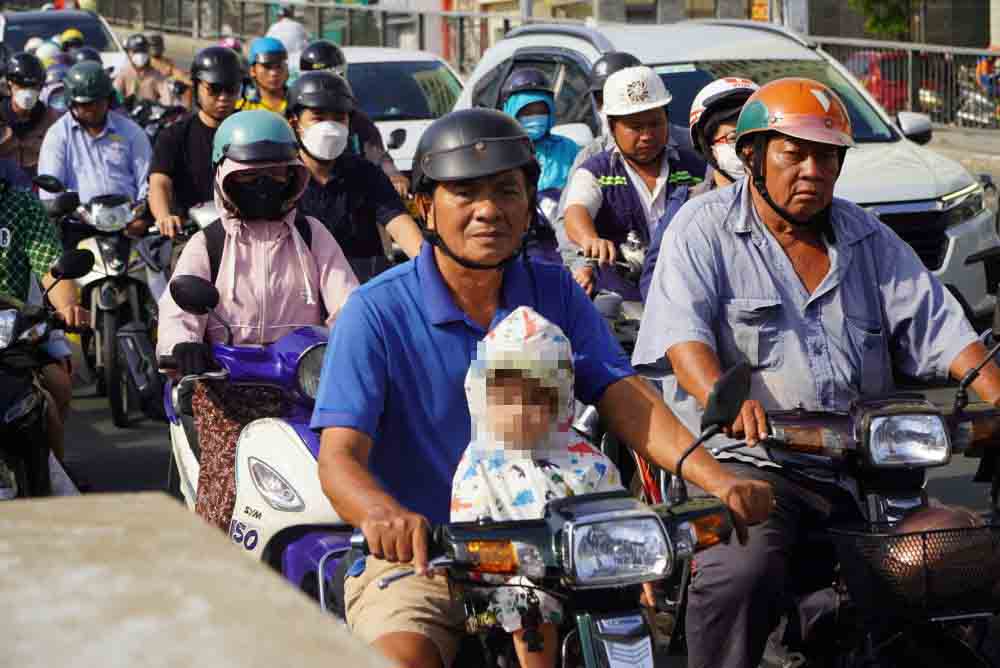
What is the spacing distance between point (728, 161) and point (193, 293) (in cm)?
220

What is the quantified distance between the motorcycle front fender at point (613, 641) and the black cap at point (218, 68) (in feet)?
25.8

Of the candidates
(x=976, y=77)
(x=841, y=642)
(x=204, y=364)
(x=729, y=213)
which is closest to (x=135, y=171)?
(x=204, y=364)

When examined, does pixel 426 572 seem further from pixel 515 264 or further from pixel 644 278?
pixel 644 278

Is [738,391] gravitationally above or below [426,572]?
above

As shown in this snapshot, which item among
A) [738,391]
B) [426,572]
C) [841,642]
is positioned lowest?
[841,642]

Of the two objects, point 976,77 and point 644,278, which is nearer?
point 644,278

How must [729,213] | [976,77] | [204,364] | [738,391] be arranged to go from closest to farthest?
1. [738,391]
2. [729,213]
3. [204,364]
4. [976,77]

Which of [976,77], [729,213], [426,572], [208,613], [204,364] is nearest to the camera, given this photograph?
[208,613]

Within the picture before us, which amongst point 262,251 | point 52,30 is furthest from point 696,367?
point 52,30

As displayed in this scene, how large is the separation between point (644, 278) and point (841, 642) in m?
2.08

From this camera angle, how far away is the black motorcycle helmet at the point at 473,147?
→ 4121 mm

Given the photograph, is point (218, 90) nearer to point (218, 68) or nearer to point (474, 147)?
point (218, 68)

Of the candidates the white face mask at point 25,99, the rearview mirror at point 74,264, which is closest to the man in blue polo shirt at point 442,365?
the rearview mirror at point 74,264

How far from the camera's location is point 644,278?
6.44 meters
